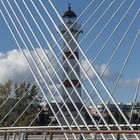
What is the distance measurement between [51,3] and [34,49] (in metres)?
1.51

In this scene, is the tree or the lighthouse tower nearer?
the lighthouse tower

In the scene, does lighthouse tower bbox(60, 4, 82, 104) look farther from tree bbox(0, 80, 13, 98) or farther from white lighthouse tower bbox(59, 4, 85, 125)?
tree bbox(0, 80, 13, 98)

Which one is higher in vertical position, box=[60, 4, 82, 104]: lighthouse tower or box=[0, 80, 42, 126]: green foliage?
box=[0, 80, 42, 126]: green foliage

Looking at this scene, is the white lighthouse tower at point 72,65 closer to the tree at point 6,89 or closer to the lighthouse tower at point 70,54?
the lighthouse tower at point 70,54

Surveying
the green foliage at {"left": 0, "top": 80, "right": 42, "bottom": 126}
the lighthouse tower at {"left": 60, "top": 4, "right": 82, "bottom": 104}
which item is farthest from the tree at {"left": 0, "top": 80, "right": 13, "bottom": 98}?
the lighthouse tower at {"left": 60, "top": 4, "right": 82, "bottom": 104}

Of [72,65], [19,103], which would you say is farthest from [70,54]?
[19,103]

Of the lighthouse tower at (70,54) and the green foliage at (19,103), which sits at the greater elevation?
the green foliage at (19,103)

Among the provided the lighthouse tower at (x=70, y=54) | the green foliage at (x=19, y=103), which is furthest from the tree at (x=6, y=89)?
the lighthouse tower at (x=70, y=54)

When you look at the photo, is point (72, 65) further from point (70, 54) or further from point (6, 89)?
point (6, 89)

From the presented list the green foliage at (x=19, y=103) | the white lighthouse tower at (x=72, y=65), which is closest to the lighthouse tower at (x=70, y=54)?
the white lighthouse tower at (x=72, y=65)

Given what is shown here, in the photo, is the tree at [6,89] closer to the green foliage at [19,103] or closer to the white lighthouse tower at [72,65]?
the green foliage at [19,103]

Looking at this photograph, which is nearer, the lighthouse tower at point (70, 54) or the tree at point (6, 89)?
the lighthouse tower at point (70, 54)

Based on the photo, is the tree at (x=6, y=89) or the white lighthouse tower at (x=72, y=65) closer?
the white lighthouse tower at (x=72, y=65)

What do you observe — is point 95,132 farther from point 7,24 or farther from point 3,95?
point 3,95
